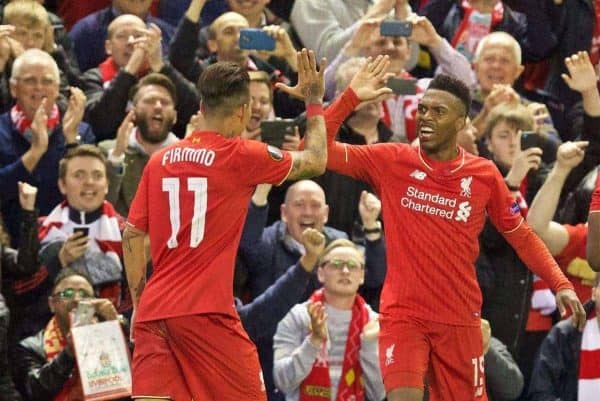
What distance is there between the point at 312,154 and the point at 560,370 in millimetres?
3073

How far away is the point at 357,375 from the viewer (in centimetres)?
1035

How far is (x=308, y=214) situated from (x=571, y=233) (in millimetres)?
1808

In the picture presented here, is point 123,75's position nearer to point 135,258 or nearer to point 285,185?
point 285,185

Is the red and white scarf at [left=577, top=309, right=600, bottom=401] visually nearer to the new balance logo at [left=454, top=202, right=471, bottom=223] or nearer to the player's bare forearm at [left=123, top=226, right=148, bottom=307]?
the new balance logo at [left=454, top=202, right=471, bottom=223]

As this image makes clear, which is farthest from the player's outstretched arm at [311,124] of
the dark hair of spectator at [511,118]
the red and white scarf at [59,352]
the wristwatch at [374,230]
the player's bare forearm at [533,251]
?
the dark hair of spectator at [511,118]

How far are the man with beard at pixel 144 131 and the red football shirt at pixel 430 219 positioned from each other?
9.18ft

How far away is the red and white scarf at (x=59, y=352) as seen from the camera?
10.1 m

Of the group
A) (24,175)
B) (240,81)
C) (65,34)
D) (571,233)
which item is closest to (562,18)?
(571,233)

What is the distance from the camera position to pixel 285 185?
11633 millimetres

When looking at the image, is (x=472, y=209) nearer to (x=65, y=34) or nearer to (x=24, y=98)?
(x=24, y=98)

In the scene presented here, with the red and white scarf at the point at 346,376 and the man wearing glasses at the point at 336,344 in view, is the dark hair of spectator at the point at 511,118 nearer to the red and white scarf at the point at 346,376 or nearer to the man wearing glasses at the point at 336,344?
the man wearing glasses at the point at 336,344

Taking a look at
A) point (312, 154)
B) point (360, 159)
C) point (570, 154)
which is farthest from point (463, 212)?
point (570, 154)

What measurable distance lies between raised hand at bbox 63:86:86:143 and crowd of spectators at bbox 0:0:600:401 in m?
0.01

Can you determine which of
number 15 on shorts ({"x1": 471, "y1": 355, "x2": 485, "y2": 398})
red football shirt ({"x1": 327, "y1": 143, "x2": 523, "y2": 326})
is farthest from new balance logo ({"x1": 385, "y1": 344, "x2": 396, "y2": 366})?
number 15 on shorts ({"x1": 471, "y1": 355, "x2": 485, "y2": 398})
